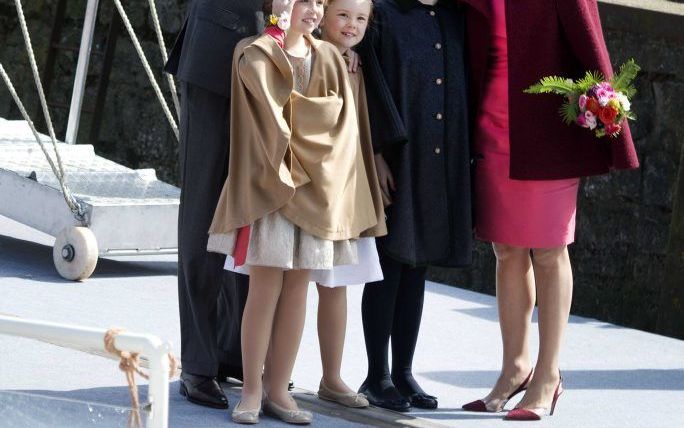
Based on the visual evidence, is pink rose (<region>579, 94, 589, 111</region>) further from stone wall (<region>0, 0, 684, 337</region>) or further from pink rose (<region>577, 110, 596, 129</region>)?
stone wall (<region>0, 0, 684, 337</region>)

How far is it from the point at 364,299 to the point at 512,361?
1.58ft

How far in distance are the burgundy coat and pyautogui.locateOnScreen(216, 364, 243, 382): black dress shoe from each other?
3.22ft

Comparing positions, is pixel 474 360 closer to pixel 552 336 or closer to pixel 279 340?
pixel 552 336

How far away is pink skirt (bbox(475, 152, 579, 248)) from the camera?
4.20m

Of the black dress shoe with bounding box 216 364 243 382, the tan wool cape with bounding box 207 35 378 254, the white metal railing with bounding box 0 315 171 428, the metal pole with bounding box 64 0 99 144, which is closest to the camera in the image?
the white metal railing with bounding box 0 315 171 428

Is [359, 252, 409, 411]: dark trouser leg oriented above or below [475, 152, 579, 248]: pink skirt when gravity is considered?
below

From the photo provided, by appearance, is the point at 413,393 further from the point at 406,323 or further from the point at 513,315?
the point at 513,315

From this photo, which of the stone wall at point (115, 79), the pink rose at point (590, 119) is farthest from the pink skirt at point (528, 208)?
the stone wall at point (115, 79)

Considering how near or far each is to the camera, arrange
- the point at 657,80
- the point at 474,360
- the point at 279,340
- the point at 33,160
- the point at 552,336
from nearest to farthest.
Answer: the point at 279,340, the point at 552,336, the point at 474,360, the point at 33,160, the point at 657,80

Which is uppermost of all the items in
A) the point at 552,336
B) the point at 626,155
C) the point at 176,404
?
the point at 626,155

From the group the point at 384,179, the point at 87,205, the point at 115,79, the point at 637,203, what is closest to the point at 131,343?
the point at 384,179

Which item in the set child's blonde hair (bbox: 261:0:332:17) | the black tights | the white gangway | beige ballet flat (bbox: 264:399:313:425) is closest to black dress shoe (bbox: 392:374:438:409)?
the black tights

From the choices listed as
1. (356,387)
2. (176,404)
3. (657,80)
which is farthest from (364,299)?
(657,80)

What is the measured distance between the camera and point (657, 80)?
7273 millimetres
